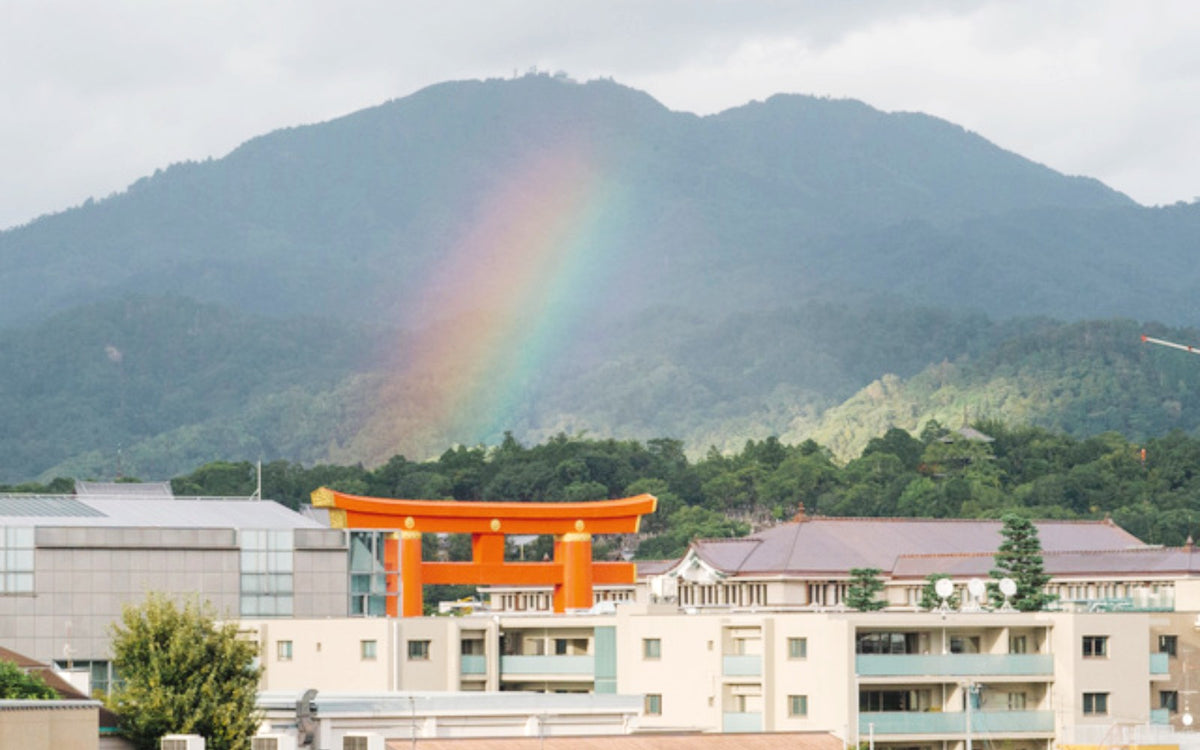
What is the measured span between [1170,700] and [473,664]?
2305 centimetres

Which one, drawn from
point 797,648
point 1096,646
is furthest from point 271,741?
point 1096,646

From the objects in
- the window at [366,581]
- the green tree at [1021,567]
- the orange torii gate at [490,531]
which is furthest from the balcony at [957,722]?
the window at [366,581]

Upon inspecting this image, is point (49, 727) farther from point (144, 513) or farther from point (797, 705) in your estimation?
point (144, 513)

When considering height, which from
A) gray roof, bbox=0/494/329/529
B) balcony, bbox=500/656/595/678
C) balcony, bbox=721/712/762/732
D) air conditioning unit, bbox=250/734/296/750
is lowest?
balcony, bbox=721/712/762/732

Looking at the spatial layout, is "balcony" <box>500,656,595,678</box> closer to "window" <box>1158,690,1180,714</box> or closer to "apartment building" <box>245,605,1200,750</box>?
"apartment building" <box>245,605,1200,750</box>

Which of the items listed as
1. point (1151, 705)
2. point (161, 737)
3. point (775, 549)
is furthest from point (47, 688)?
point (775, 549)

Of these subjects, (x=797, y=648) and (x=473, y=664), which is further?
(x=473, y=664)

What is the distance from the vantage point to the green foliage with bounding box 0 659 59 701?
48.1m

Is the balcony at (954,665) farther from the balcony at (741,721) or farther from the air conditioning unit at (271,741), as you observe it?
the air conditioning unit at (271,741)

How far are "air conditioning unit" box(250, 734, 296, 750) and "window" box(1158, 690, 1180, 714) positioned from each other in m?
33.6

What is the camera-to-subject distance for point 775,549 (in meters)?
103

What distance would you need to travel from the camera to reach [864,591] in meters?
86.8

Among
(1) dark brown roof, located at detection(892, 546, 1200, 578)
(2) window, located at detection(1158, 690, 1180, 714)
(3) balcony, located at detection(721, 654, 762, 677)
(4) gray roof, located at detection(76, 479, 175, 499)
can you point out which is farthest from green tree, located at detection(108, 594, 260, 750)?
(1) dark brown roof, located at detection(892, 546, 1200, 578)

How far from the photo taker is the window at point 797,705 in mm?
68312
